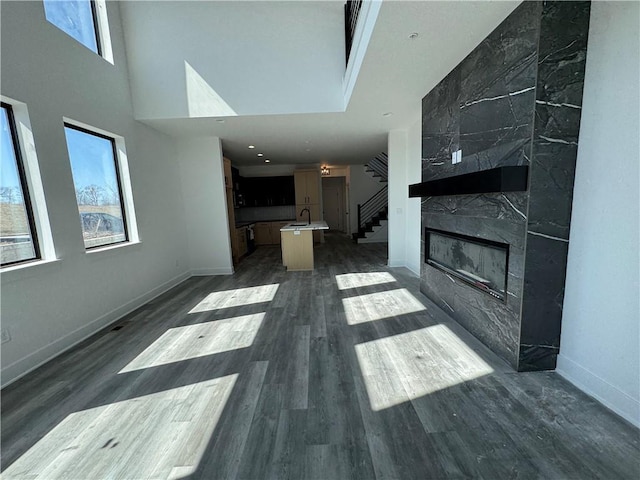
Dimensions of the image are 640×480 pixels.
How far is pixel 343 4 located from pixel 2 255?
15.8 ft

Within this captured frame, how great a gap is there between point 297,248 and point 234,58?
337cm

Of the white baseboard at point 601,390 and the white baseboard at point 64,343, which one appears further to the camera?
the white baseboard at point 64,343

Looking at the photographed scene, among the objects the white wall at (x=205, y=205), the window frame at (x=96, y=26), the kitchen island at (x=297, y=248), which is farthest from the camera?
the kitchen island at (x=297, y=248)

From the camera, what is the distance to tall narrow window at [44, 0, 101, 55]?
275cm

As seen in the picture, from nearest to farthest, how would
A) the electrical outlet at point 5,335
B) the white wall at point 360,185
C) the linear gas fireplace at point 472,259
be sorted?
1. the electrical outlet at point 5,335
2. the linear gas fireplace at point 472,259
3. the white wall at point 360,185

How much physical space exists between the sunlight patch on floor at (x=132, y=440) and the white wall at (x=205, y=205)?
11.9ft

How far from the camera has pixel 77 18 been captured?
3107mm

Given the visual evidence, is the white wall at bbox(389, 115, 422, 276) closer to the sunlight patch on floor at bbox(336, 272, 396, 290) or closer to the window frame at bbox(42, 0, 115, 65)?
the sunlight patch on floor at bbox(336, 272, 396, 290)

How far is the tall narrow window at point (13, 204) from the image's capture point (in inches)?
88.7

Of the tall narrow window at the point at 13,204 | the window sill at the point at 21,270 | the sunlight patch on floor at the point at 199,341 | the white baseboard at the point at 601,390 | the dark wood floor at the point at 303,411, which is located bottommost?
the sunlight patch on floor at the point at 199,341

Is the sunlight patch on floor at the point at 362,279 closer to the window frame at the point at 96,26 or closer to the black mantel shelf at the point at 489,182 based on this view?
the black mantel shelf at the point at 489,182

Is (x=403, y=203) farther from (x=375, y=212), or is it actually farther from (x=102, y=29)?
(x=102, y=29)

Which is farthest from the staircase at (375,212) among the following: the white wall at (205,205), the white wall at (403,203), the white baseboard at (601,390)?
the white baseboard at (601,390)

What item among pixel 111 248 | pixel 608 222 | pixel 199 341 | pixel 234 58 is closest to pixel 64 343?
pixel 111 248
